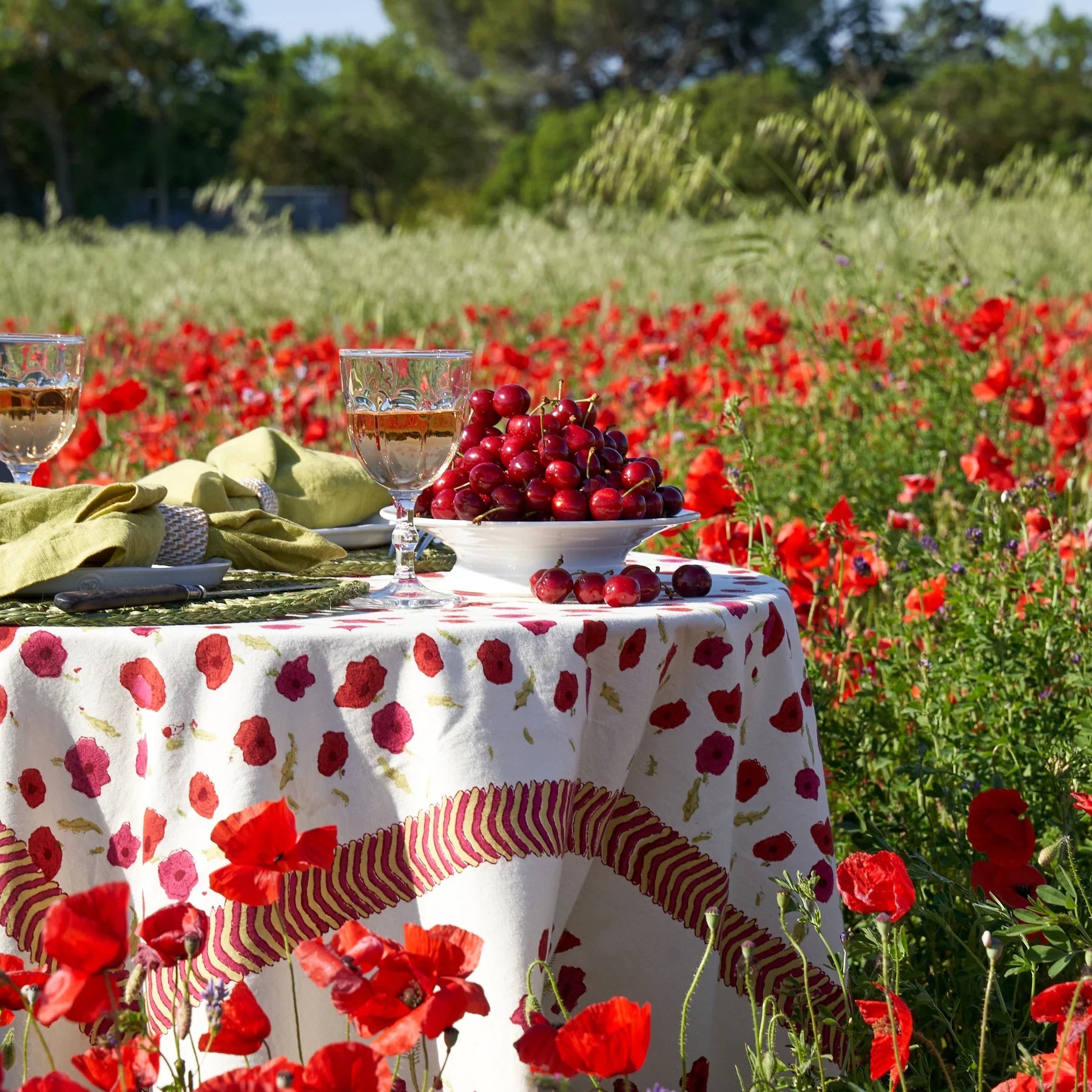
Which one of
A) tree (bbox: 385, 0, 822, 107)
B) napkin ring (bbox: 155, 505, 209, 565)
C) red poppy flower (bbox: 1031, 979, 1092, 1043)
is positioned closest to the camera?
red poppy flower (bbox: 1031, 979, 1092, 1043)

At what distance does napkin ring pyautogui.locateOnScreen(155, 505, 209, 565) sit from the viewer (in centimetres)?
168

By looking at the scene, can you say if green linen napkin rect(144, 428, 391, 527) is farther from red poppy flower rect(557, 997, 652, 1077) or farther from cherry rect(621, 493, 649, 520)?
red poppy flower rect(557, 997, 652, 1077)

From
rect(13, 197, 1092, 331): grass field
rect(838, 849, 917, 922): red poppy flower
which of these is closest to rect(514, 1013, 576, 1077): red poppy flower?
rect(838, 849, 917, 922): red poppy flower

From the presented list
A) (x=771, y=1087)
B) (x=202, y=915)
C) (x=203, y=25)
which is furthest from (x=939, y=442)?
(x=203, y=25)

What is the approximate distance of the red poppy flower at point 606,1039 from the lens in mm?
928

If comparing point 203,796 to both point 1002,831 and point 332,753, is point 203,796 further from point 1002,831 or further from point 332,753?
point 1002,831

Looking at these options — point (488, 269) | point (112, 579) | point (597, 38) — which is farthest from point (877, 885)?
point (597, 38)

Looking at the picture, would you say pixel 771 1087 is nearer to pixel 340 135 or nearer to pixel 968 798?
pixel 968 798

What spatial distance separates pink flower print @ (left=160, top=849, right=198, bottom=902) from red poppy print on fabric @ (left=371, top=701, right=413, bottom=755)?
0.22m

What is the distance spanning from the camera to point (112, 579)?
1.56 m

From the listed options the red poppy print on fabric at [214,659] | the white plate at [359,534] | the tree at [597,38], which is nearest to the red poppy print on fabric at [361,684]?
the red poppy print on fabric at [214,659]

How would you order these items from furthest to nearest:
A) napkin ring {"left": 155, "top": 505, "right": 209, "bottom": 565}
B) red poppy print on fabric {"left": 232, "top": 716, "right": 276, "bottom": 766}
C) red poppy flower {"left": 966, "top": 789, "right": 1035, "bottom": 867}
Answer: napkin ring {"left": 155, "top": 505, "right": 209, "bottom": 565}
red poppy flower {"left": 966, "top": 789, "right": 1035, "bottom": 867}
red poppy print on fabric {"left": 232, "top": 716, "right": 276, "bottom": 766}

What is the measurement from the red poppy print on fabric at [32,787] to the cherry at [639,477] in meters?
0.71

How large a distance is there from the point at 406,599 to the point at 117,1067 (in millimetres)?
644
